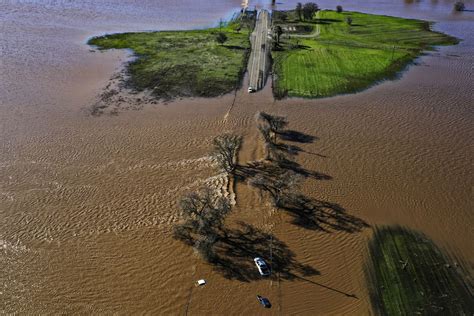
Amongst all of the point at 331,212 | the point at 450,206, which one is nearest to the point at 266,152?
the point at 331,212

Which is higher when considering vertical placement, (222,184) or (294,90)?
(294,90)

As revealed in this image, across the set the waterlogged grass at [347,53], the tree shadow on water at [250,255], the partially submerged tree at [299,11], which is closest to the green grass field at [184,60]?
the waterlogged grass at [347,53]

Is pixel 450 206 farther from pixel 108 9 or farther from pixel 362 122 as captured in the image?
pixel 108 9

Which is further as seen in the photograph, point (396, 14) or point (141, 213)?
point (396, 14)

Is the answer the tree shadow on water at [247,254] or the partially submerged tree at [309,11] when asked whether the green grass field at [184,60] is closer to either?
the partially submerged tree at [309,11]

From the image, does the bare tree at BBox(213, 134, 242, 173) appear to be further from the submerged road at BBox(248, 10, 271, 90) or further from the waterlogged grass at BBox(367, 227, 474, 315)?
the submerged road at BBox(248, 10, 271, 90)
